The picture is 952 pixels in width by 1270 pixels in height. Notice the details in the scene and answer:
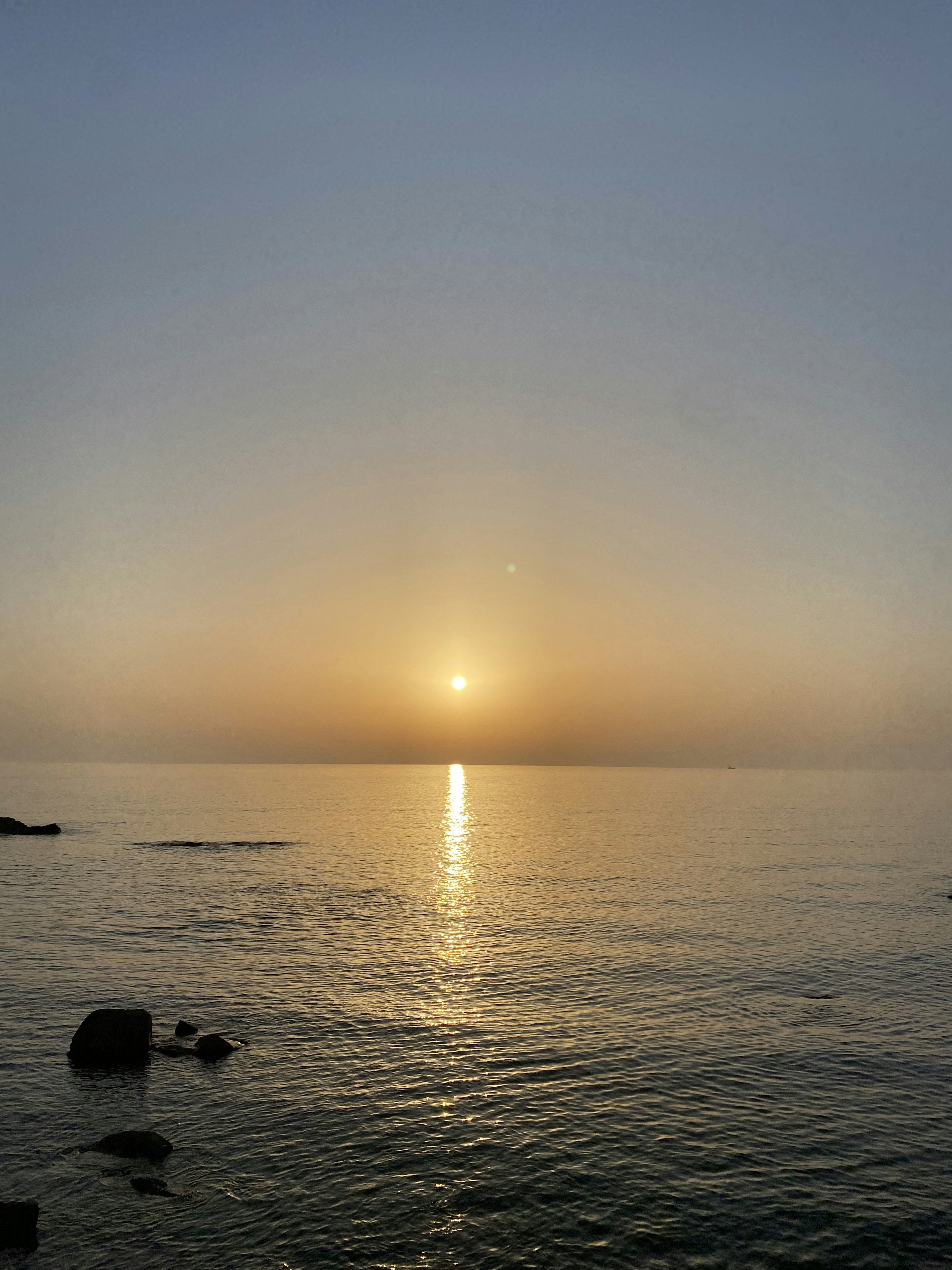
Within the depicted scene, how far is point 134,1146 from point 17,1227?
6028mm

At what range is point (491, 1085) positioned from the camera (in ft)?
119

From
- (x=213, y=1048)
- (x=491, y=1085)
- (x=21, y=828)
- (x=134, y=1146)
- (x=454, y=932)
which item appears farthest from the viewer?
(x=21, y=828)

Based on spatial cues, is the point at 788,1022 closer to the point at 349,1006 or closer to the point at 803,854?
the point at 349,1006

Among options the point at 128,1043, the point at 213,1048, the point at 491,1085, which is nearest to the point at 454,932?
the point at 213,1048

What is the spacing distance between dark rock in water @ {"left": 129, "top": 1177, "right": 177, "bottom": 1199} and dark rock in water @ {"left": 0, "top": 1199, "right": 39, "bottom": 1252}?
340 centimetres

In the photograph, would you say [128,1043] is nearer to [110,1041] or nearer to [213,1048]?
[110,1041]

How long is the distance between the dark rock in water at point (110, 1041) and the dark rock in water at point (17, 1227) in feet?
47.6

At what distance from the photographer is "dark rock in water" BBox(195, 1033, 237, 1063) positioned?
38.5 m

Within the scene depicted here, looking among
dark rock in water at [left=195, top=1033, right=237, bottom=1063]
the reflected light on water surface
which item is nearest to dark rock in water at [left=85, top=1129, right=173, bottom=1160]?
dark rock in water at [left=195, top=1033, right=237, bottom=1063]

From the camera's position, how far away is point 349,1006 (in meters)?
47.2

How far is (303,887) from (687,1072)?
63.9 meters

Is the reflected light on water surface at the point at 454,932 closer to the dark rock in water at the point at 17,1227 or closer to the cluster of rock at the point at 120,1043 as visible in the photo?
the cluster of rock at the point at 120,1043

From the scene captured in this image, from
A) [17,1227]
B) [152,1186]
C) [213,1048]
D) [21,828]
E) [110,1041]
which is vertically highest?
[17,1227]

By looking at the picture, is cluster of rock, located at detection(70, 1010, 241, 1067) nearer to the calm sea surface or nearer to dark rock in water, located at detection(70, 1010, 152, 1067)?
dark rock in water, located at detection(70, 1010, 152, 1067)
